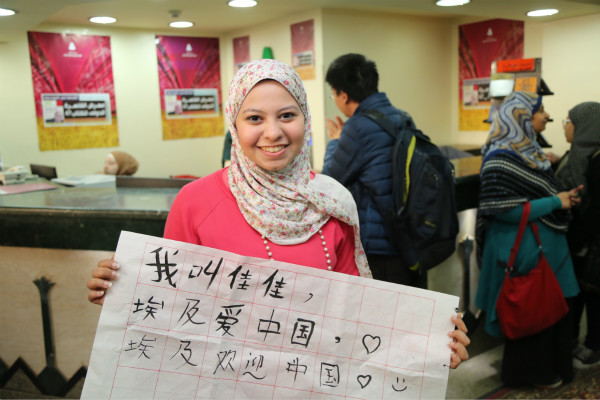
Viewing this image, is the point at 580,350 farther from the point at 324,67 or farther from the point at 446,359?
the point at 324,67

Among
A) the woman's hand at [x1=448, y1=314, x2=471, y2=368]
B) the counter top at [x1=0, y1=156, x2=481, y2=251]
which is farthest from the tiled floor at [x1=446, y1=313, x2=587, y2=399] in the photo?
the woman's hand at [x1=448, y1=314, x2=471, y2=368]

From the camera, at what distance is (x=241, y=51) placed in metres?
5.93

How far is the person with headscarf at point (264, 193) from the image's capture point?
112cm

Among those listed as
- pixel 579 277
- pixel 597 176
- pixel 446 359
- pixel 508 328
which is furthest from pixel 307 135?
pixel 579 277

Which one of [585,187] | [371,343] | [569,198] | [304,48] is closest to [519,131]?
[569,198]

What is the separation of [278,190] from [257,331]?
0.32 meters

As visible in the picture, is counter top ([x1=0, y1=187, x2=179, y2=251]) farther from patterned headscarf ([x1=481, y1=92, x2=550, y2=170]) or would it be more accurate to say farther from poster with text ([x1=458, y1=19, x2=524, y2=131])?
poster with text ([x1=458, y1=19, x2=524, y2=131])

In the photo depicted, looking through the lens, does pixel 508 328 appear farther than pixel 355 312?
Yes

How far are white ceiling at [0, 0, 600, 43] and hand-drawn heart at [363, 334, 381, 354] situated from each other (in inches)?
104

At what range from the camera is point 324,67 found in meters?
4.75

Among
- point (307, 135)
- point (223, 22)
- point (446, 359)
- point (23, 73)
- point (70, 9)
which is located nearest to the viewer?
point (446, 359)

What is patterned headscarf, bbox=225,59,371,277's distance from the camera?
114 centimetres

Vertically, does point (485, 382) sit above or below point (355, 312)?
below

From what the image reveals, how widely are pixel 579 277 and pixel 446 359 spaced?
2274 millimetres
